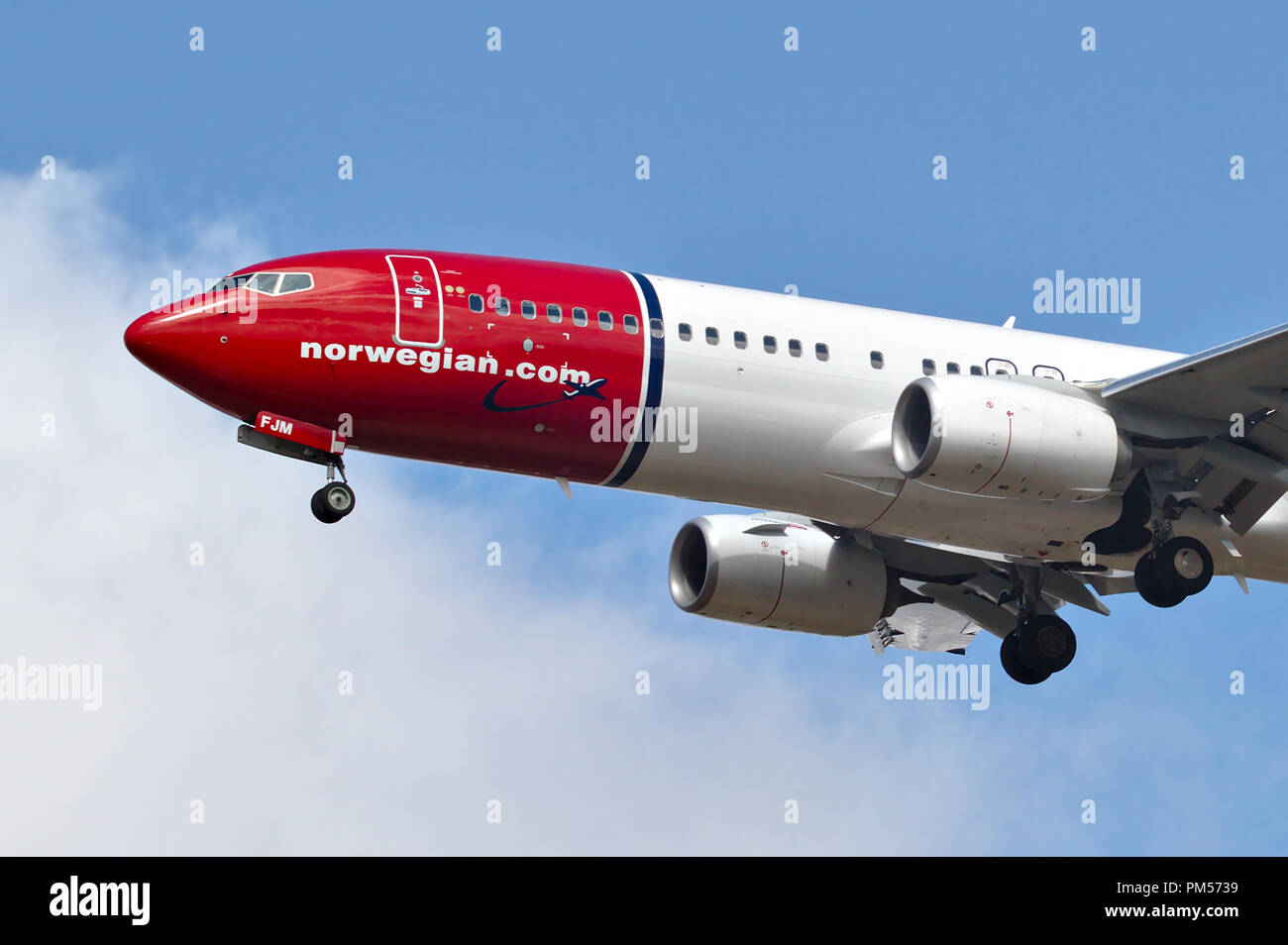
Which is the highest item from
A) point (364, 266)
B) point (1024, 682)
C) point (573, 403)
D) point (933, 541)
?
point (364, 266)

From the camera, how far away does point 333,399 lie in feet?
93.2

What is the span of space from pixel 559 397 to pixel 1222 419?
400 inches

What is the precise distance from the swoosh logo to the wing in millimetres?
7649

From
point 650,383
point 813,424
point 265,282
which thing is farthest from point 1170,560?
point 265,282

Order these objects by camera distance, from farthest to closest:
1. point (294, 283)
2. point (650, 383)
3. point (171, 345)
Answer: point (650, 383) < point (294, 283) < point (171, 345)

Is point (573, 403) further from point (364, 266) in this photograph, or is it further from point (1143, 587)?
point (1143, 587)

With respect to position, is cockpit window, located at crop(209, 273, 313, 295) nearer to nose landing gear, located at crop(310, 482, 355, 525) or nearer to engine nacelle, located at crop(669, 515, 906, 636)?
nose landing gear, located at crop(310, 482, 355, 525)

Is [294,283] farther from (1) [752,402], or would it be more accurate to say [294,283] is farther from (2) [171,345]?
(1) [752,402]

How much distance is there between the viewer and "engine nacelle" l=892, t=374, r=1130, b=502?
28094 millimetres

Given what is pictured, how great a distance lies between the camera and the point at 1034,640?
111 feet

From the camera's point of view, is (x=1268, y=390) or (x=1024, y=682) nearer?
(x=1268, y=390)

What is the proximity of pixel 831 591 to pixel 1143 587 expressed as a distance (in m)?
5.26

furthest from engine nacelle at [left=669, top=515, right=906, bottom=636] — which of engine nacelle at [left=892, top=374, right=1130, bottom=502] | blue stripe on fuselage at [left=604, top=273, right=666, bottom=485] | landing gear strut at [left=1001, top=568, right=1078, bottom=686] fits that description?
engine nacelle at [left=892, top=374, right=1130, bottom=502]

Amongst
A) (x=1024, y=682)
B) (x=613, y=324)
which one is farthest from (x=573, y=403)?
(x=1024, y=682)
